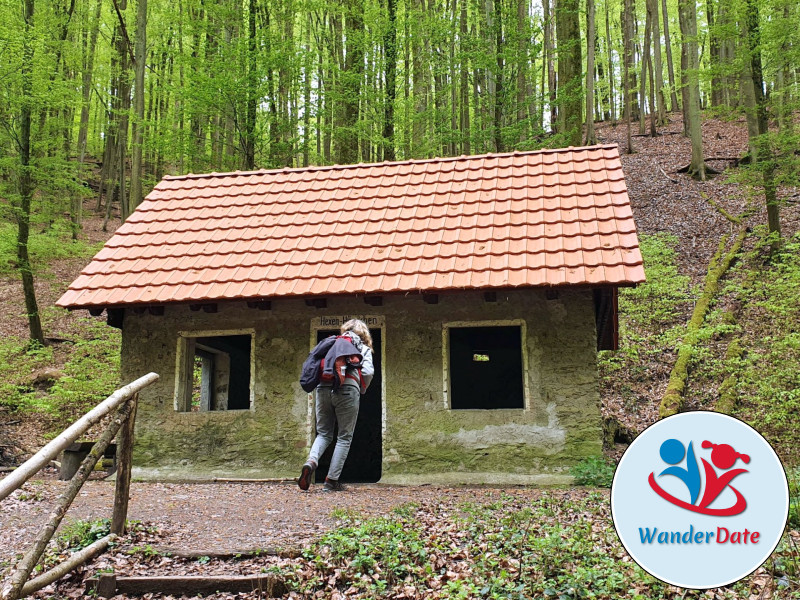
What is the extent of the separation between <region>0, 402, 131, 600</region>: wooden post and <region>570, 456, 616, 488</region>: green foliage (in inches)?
199

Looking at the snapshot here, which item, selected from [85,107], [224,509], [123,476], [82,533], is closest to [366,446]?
[224,509]

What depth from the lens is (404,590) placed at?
4.03 meters

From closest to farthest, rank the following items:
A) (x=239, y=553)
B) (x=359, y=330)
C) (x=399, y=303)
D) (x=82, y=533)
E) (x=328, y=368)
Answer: (x=239, y=553), (x=82, y=533), (x=328, y=368), (x=359, y=330), (x=399, y=303)

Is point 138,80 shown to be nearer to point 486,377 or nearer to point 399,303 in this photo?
point 399,303

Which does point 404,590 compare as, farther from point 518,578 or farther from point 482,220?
point 482,220

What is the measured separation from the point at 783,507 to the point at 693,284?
13.0m

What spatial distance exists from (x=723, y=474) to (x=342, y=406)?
515cm

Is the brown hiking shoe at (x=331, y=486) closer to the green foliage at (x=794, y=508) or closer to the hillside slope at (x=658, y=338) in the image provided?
the green foliage at (x=794, y=508)

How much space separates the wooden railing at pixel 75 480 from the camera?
3568mm

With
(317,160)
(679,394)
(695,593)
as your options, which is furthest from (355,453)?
(317,160)

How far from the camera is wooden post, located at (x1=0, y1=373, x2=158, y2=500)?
337 cm

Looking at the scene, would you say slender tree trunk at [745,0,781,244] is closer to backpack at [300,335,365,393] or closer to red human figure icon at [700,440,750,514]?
backpack at [300,335,365,393]

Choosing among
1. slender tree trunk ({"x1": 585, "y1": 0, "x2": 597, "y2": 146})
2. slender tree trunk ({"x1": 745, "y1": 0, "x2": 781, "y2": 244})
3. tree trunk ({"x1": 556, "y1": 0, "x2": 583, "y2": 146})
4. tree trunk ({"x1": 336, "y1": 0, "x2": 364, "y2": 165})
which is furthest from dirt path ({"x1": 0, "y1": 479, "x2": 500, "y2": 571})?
slender tree trunk ({"x1": 585, "y1": 0, "x2": 597, "y2": 146})

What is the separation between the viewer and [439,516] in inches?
222
